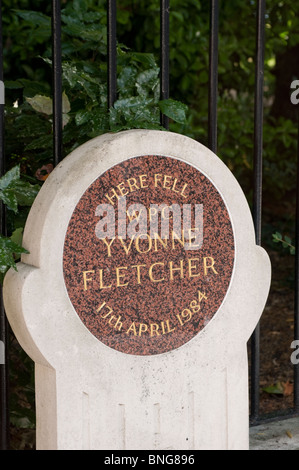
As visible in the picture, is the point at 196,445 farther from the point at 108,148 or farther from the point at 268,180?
the point at 268,180

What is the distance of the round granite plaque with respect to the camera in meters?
2.05

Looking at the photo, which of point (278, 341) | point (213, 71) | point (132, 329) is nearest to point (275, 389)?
point (278, 341)

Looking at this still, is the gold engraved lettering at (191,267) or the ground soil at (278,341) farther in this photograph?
the ground soil at (278,341)

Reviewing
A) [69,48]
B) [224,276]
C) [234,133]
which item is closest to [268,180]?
[234,133]

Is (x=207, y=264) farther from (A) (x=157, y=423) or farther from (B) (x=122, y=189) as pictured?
(A) (x=157, y=423)

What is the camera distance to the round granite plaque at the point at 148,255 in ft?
6.74

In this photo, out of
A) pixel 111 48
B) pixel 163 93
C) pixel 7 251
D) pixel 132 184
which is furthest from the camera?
pixel 163 93

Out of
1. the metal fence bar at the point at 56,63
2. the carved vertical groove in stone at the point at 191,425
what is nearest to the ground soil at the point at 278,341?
the carved vertical groove in stone at the point at 191,425

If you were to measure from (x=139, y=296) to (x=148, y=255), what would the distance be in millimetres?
131

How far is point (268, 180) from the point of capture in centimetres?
672

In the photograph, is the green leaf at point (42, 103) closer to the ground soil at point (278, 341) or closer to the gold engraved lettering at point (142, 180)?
the gold engraved lettering at point (142, 180)

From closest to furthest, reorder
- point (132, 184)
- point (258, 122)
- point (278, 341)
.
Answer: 1. point (132, 184)
2. point (258, 122)
3. point (278, 341)

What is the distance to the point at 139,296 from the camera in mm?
2166

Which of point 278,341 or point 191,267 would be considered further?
point 278,341
